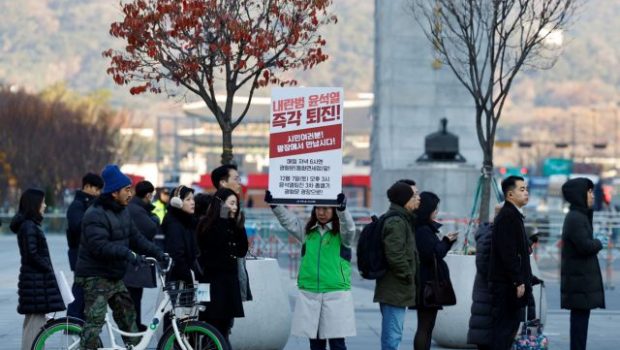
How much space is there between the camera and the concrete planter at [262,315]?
1487 cm

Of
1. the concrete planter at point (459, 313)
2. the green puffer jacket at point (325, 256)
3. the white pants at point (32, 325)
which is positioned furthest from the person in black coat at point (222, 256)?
the concrete planter at point (459, 313)

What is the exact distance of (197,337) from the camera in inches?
469

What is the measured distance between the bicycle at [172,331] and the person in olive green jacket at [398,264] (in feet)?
5.49

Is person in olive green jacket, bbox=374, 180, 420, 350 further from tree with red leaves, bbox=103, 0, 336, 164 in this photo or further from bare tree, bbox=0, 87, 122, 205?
bare tree, bbox=0, 87, 122, 205

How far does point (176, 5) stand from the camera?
17.3 m

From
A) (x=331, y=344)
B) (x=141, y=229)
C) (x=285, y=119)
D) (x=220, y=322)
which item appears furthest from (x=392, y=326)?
(x=141, y=229)

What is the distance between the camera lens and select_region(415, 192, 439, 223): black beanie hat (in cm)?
1348

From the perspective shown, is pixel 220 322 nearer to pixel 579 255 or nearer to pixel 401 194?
pixel 401 194

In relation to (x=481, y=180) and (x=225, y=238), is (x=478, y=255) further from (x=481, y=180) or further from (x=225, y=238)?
(x=481, y=180)

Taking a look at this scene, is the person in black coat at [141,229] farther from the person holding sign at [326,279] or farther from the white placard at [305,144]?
the person holding sign at [326,279]

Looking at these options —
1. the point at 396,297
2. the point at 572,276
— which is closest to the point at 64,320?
the point at 396,297

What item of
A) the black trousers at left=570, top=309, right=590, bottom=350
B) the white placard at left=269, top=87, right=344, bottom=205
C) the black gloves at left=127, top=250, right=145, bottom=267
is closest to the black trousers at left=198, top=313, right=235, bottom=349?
the black gloves at left=127, top=250, right=145, bottom=267

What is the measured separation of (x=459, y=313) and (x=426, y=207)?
2857mm

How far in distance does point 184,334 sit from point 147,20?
644cm
